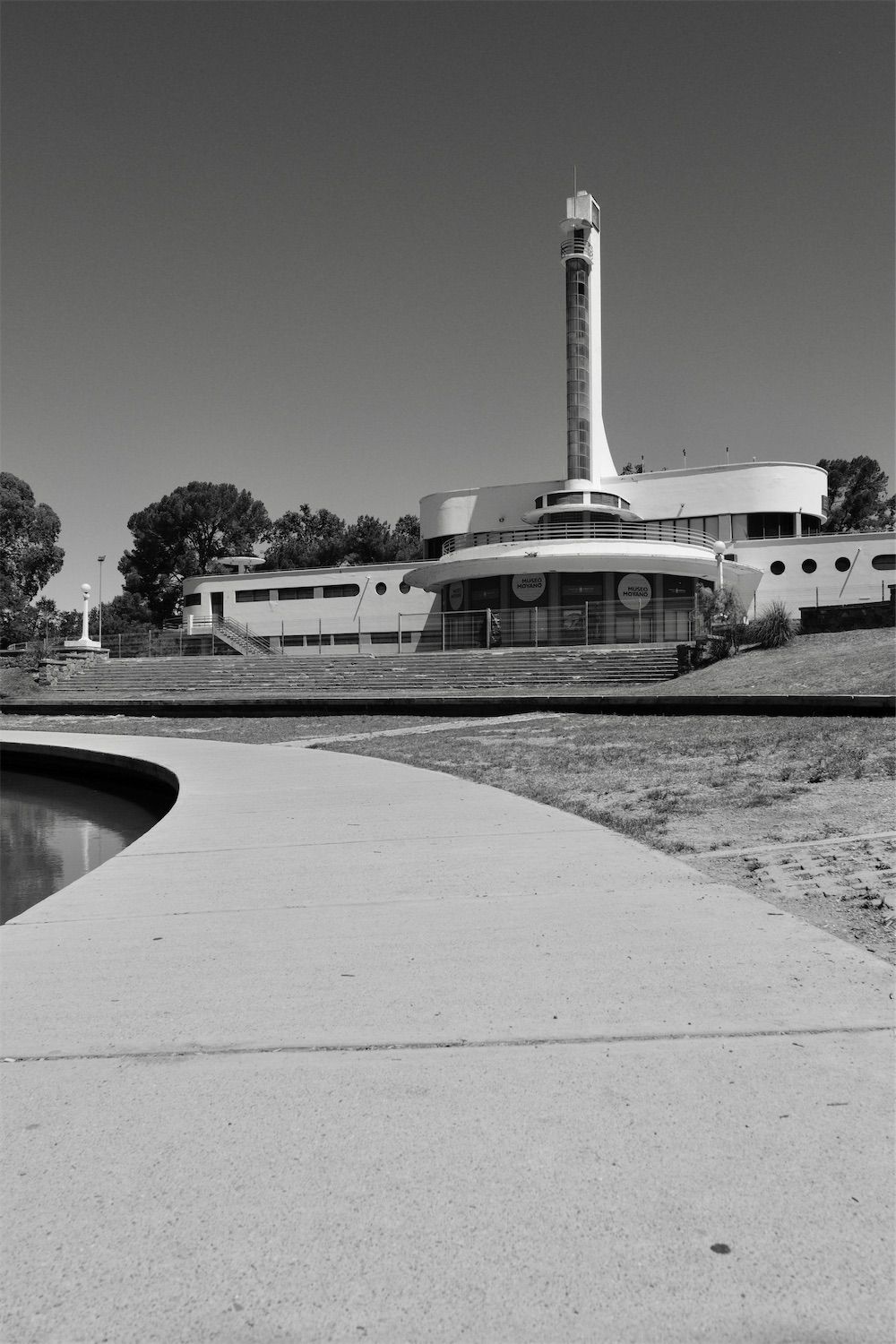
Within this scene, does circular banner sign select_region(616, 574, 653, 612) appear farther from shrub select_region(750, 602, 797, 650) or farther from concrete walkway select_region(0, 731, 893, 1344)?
concrete walkway select_region(0, 731, 893, 1344)

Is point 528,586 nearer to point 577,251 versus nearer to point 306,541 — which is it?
point 577,251

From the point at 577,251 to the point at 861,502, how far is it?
35205 mm

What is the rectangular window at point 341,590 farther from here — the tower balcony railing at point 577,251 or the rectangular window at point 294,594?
the tower balcony railing at point 577,251

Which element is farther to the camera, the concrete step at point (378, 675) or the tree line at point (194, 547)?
the tree line at point (194, 547)

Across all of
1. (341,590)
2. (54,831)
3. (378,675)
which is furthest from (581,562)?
(54,831)

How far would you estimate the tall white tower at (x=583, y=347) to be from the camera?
2069 inches

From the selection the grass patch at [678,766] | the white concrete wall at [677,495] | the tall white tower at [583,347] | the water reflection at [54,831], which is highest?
the tall white tower at [583,347]

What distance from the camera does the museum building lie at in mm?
42125

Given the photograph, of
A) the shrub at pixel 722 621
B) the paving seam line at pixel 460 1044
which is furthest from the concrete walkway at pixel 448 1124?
the shrub at pixel 722 621

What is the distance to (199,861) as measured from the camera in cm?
599

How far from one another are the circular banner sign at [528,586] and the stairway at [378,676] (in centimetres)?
866

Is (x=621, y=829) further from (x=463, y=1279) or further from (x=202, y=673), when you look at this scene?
(x=202, y=673)

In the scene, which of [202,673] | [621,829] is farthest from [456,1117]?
[202,673]

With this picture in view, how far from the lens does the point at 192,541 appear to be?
8300 centimetres
